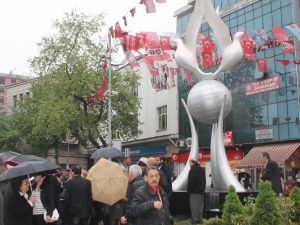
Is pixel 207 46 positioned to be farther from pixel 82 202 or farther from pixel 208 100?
pixel 82 202

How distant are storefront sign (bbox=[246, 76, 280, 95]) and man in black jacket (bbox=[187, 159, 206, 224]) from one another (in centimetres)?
1918

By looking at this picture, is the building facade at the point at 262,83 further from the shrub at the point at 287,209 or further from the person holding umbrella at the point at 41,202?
the person holding umbrella at the point at 41,202

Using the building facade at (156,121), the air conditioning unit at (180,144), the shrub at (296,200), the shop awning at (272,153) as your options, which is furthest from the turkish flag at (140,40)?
the building facade at (156,121)

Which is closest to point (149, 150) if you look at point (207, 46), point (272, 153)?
point (272, 153)

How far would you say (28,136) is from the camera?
37062mm

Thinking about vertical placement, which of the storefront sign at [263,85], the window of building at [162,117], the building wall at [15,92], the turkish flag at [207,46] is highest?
the building wall at [15,92]

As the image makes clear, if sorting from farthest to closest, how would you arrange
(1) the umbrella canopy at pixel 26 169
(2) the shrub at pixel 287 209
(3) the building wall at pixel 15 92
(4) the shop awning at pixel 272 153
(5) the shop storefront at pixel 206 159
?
(3) the building wall at pixel 15 92, (5) the shop storefront at pixel 206 159, (4) the shop awning at pixel 272 153, (2) the shrub at pixel 287 209, (1) the umbrella canopy at pixel 26 169

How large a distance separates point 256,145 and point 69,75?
13.2 m

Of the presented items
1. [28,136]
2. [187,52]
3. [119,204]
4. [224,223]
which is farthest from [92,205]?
[28,136]

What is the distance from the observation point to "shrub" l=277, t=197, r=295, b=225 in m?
9.97

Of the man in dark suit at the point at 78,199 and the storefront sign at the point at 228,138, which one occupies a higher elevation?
the storefront sign at the point at 228,138

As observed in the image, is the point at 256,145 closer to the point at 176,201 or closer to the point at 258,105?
the point at 258,105

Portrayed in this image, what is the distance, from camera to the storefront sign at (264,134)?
3062 centimetres

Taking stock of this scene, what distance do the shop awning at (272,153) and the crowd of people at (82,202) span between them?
56.2ft
